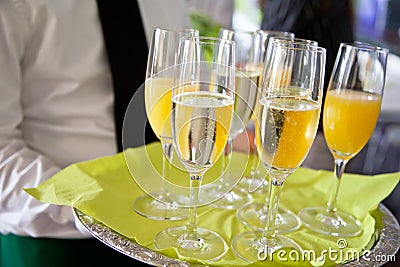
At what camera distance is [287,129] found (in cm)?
76

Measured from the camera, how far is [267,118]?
2.53 ft

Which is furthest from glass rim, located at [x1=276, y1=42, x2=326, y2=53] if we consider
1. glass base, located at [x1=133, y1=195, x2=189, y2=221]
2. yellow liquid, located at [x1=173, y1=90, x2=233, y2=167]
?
glass base, located at [x1=133, y1=195, x2=189, y2=221]

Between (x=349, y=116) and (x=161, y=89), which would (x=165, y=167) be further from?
(x=349, y=116)

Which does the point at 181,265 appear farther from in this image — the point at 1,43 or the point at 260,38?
the point at 1,43

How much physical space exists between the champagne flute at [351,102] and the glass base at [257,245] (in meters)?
0.09

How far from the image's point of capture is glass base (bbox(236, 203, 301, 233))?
2.99 feet

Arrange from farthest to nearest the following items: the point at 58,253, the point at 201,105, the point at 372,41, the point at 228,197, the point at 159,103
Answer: the point at 372,41, the point at 58,253, the point at 228,197, the point at 159,103, the point at 201,105

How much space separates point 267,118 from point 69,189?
40 cm

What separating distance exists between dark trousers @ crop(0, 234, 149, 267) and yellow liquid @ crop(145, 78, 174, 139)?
1.26 feet

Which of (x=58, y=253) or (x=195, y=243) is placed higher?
(x=195, y=243)

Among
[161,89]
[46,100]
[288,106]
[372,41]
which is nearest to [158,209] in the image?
[161,89]

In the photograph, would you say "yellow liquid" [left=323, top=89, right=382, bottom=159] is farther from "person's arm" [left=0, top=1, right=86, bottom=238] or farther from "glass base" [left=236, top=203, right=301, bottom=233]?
"person's arm" [left=0, top=1, right=86, bottom=238]

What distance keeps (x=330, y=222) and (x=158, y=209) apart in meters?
0.32

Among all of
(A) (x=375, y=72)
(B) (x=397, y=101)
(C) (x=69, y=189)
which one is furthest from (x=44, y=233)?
(B) (x=397, y=101)
